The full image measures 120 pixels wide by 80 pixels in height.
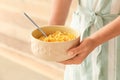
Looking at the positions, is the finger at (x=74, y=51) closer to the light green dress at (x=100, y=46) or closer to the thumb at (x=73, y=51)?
the thumb at (x=73, y=51)

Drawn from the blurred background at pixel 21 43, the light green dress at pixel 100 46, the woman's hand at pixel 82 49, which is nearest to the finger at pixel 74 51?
the woman's hand at pixel 82 49

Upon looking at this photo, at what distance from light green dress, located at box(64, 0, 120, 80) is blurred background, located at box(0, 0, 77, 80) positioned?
0.51m

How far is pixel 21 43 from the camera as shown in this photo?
4.91 feet

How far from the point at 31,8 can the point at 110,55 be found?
2.30ft

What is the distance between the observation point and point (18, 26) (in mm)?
1481

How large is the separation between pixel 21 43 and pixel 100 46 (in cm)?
81

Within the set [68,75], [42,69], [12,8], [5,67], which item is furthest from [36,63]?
[68,75]

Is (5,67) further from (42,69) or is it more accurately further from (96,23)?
(96,23)

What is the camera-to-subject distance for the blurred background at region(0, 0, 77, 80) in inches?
53.3

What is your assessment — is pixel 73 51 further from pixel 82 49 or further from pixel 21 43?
pixel 21 43

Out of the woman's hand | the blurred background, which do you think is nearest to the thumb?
the woman's hand

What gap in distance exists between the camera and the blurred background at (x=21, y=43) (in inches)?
53.3

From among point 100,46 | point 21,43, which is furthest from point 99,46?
point 21,43

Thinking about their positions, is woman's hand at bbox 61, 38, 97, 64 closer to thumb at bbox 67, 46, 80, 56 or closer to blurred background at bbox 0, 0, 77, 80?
thumb at bbox 67, 46, 80, 56
